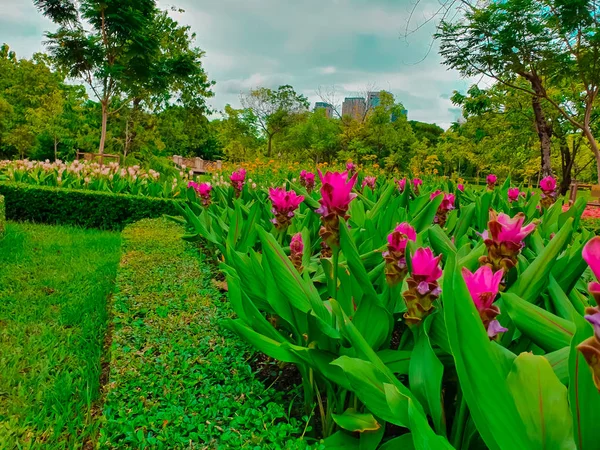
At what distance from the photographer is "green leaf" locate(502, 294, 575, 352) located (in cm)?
101

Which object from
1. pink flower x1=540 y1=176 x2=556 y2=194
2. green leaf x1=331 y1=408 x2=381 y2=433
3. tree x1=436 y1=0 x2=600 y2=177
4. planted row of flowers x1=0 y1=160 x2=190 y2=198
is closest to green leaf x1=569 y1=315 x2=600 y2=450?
green leaf x1=331 y1=408 x2=381 y2=433

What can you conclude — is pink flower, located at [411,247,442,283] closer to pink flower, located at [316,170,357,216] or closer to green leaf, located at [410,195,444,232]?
pink flower, located at [316,170,357,216]

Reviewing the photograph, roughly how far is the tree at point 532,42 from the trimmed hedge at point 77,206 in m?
10.1

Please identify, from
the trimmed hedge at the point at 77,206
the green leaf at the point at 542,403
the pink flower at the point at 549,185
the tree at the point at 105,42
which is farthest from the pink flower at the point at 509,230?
the tree at the point at 105,42

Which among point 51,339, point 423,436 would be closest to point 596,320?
point 423,436

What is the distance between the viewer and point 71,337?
2.90 metres

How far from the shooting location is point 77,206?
7129 mm

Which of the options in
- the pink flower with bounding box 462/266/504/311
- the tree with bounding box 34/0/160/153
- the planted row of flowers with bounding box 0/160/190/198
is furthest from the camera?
the tree with bounding box 34/0/160/153

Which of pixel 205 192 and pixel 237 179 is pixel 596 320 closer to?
pixel 205 192

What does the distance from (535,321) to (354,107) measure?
31.8 meters

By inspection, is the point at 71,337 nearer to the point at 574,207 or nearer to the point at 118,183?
the point at 574,207

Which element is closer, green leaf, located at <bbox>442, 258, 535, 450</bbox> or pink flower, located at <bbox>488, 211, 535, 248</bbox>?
green leaf, located at <bbox>442, 258, 535, 450</bbox>

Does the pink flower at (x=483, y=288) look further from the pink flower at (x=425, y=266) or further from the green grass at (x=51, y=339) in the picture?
the green grass at (x=51, y=339)

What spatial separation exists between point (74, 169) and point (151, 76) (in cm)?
1406
